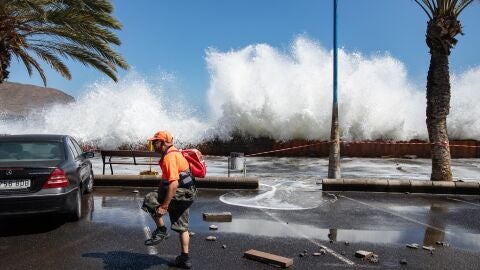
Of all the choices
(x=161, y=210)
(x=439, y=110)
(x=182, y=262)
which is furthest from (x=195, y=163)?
(x=439, y=110)

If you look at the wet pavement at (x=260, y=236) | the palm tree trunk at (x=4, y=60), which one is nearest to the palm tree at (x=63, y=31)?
the palm tree trunk at (x=4, y=60)

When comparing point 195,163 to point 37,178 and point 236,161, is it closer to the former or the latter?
point 37,178

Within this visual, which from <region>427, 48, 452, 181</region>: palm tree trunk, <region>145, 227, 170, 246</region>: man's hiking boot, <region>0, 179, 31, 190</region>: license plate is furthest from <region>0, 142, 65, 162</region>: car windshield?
<region>427, 48, 452, 181</region>: palm tree trunk

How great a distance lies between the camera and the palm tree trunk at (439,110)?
1127cm

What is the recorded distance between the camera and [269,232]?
20.9ft

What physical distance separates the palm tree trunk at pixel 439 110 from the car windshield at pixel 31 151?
9.06 metres

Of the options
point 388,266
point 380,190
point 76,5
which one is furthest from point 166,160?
point 76,5

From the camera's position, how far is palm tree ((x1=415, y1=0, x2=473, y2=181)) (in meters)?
11.3

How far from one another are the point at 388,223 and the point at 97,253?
4.58 m

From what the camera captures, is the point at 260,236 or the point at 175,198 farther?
the point at 260,236

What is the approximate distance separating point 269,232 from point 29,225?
12.0ft

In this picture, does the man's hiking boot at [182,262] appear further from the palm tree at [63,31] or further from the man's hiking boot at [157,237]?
the palm tree at [63,31]

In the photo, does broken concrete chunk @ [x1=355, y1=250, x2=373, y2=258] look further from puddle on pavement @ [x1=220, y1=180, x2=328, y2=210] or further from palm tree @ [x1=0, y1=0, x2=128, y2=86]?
palm tree @ [x1=0, y1=0, x2=128, y2=86]

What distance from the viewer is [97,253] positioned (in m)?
5.22
